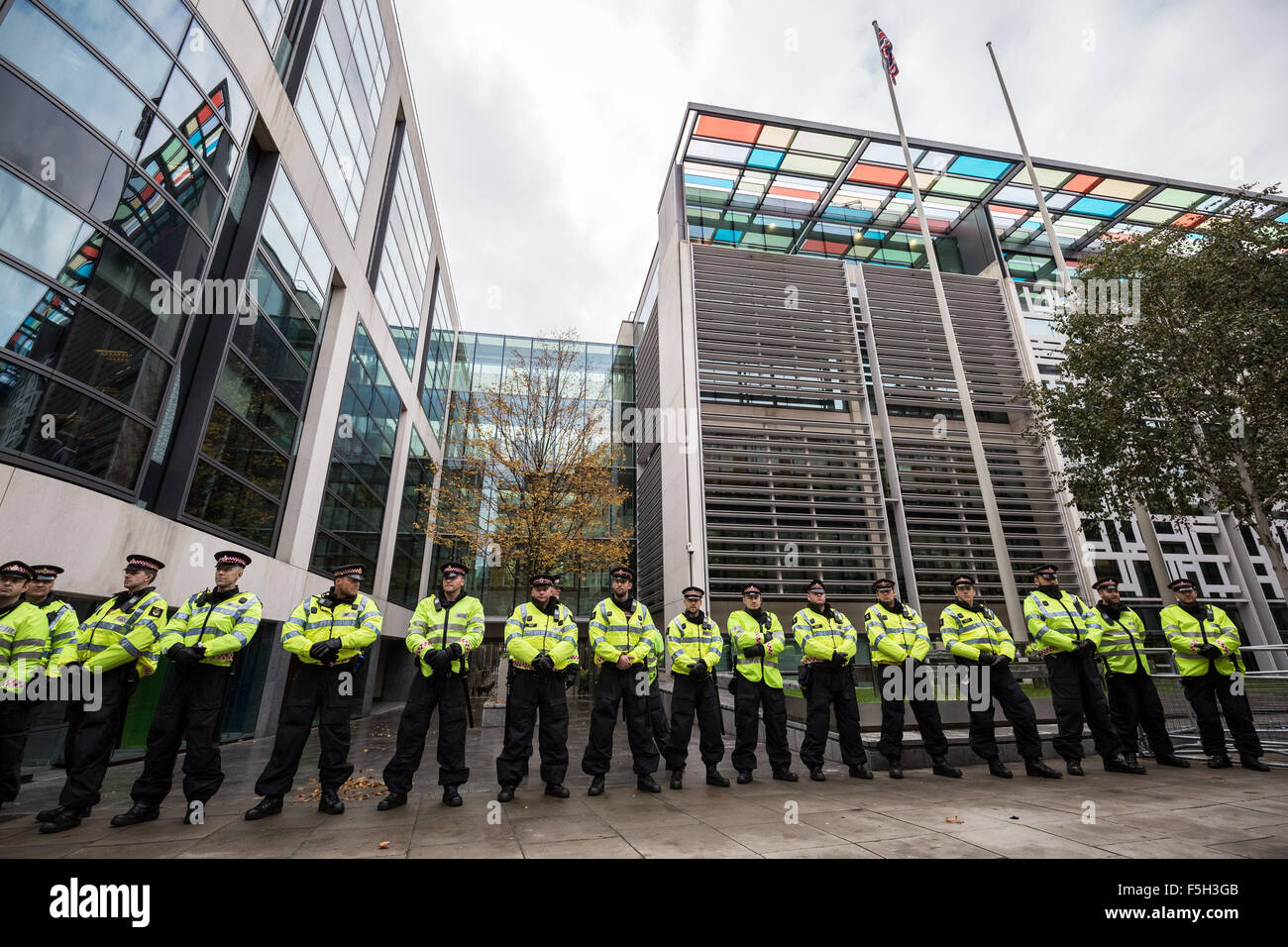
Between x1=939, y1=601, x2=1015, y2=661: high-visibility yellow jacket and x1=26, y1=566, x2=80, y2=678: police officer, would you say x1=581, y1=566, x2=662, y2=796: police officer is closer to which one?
x1=939, y1=601, x2=1015, y2=661: high-visibility yellow jacket

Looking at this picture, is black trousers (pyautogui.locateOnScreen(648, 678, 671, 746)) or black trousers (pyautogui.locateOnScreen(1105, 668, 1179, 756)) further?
black trousers (pyautogui.locateOnScreen(1105, 668, 1179, 756))

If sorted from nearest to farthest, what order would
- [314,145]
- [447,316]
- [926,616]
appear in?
[314,145] < [926,616] < [447,316]

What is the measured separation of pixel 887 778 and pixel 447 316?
28519 mm

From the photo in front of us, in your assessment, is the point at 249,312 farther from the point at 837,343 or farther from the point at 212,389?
the point at 837,343

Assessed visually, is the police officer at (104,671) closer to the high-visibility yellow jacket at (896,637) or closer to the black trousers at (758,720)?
the black trousers at (758,720)

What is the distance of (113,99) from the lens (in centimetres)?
732

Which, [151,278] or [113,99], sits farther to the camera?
[151,278]

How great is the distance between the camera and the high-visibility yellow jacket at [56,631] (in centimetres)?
472

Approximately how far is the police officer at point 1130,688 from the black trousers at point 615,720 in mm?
5520

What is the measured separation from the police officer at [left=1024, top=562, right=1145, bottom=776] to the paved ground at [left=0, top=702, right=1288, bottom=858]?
0.33 metres

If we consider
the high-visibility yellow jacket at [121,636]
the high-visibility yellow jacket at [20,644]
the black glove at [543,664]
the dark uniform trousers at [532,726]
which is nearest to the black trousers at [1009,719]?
the dark uniform trousers at [532,726]

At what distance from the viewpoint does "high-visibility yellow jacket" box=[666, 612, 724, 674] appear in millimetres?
6149

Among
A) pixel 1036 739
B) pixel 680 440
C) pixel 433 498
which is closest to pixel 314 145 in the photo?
pixel 433 498

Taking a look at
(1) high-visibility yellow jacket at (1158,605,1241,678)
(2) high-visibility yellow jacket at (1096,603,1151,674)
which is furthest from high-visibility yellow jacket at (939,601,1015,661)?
(1) high-visibility yellow jacket at (1158,605,1241,678)
